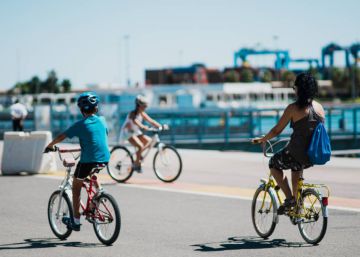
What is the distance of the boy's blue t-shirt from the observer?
8523 mm

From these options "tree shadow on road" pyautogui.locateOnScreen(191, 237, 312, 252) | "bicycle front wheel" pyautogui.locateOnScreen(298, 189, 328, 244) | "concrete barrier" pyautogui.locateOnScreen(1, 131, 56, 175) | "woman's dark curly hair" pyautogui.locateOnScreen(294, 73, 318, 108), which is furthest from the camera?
"concrete barrier" pyautogui.locateOnScreen(1, 131, 56, 175)

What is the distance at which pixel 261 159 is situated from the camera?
21.5m

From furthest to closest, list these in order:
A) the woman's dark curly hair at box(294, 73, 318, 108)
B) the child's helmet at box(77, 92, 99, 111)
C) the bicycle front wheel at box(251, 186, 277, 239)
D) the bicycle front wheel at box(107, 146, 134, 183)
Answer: the bicycle front wheel at box(107, 146, 134, 183) < the bicycle front wheel at box(251, 186, 277, 239) < the child's helmet at box(77, 92, 99, 111) < the woman's dark curly hair at box(294, 73, 318, 108)

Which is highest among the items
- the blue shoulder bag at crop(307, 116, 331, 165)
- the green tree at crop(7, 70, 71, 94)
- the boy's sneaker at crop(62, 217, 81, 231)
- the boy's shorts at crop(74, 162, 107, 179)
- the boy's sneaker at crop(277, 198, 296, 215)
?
the green tree at crop(7, 70, 71, 94)

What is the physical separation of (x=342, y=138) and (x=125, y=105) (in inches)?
435

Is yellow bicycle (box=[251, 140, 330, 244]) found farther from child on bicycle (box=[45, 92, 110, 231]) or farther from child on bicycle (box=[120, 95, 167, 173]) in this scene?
child on bicycle (box=[120, 95, 167, 173])

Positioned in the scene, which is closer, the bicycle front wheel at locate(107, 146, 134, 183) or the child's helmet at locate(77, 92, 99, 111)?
the child's helmet at locate(77, 92, 99, 111)

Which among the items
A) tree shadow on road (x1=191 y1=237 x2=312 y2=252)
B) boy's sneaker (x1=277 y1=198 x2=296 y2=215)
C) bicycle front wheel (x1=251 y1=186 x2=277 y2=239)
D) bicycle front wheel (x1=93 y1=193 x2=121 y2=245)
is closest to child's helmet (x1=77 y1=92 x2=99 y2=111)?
bicycle front wheel (x1=93 y1=193 x2=121 y2=245)

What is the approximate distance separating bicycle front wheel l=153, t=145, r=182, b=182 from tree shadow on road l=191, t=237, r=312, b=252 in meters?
6.42

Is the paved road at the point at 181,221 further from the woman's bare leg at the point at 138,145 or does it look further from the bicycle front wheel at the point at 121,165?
the woman's bare leg at the point at 138,145

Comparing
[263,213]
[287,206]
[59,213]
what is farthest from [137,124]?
[287,206]

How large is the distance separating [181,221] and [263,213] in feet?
6.08

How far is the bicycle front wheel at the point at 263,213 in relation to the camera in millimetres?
8844

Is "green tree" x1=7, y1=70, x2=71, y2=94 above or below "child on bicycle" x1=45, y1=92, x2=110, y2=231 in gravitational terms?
above
